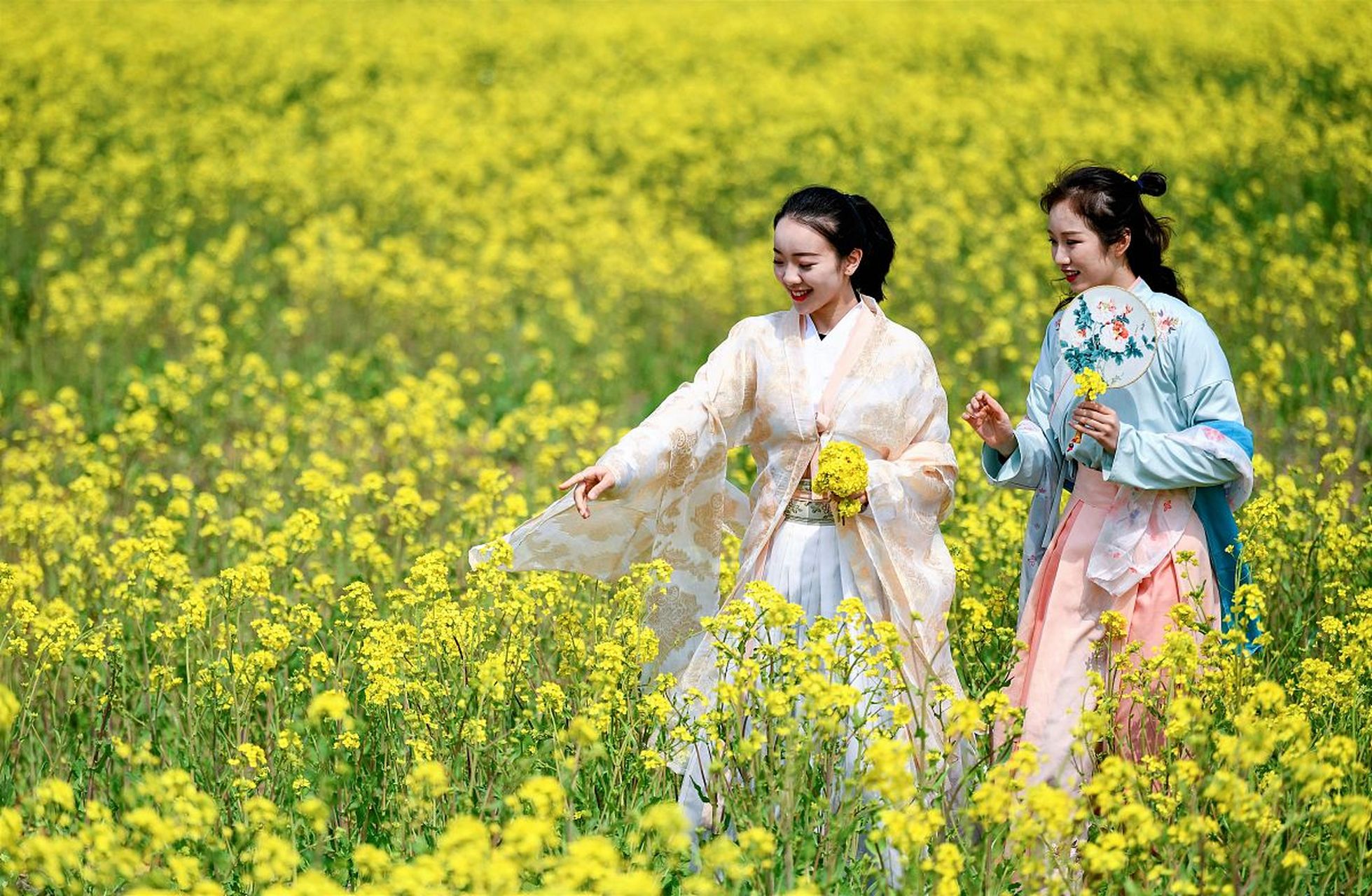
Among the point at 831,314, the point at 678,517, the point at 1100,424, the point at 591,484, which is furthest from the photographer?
the point at 678,517

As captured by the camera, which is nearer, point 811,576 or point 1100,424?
point 1100,424

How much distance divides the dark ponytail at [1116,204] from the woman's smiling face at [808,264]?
534mm

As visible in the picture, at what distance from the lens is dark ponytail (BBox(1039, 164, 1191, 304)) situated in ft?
12.5

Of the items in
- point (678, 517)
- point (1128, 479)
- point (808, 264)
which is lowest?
point (678, 517)

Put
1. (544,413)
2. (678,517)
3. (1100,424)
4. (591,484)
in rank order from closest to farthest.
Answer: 1. (1100,424)
2. (591,484)
3. (678,517)
4. (544,413)

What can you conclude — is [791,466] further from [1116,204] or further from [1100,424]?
[1116,204]

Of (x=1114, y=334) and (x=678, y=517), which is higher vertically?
(x=1114, y=334)

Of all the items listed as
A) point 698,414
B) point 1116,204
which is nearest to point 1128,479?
point 1116,204

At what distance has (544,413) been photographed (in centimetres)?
694

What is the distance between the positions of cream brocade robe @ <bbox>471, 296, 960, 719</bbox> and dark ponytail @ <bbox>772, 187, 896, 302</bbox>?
156mm

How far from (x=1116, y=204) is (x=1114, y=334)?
329 mm

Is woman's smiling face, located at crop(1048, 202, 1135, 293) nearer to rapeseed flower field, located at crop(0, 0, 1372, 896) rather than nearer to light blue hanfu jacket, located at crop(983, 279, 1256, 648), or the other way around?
light blue hanfu jacket, located at crop(983, 279, 1256, 648)

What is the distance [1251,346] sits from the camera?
800 cm

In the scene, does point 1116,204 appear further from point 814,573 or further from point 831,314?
point 814,573
